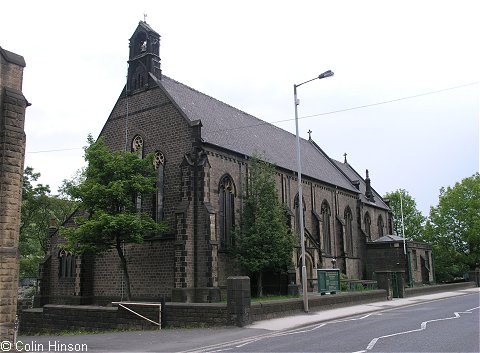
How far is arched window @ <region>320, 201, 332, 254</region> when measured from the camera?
136 ft

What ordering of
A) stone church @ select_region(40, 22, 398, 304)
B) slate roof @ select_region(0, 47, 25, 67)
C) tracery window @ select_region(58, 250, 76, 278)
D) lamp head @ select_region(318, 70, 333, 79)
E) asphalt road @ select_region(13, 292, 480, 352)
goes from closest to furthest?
asphalt road @ select_region(13, 292, 480, 352) → slate roof @ select_region(0, 47, 25, 67) → lamp head @ select_region(318, 70, 333, 79) → stone church @ select_region(40, 22, 398, 304) → tracery window @ select_region(58, 250, 76, 278)

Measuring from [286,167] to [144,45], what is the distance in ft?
44.2

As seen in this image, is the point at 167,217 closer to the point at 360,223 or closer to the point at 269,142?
the point at 269,142

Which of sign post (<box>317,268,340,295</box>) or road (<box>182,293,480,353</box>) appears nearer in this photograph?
road (<box>182,293,480,353</box>)

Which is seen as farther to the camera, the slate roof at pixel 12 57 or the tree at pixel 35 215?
the tree at pixel 35 215

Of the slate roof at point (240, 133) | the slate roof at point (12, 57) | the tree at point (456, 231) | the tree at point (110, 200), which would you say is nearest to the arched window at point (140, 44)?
the slate roof at point (240, 133)

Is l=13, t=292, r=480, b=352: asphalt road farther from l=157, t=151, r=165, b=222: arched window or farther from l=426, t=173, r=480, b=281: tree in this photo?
l=426, t=173, r=480, b=281: tree

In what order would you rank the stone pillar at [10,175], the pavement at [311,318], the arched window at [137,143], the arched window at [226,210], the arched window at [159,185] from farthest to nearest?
the arched window at [137,143]
the arched window at [226,210]
the arched window at [159,185]
the pavement at [311,318]
the stone pillar at [10,175]

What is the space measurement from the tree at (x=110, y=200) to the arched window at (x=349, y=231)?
936 inches

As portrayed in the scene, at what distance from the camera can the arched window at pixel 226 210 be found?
29594mm

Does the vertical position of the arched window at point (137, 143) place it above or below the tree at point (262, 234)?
above

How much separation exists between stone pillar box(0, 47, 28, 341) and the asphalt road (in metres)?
1.50

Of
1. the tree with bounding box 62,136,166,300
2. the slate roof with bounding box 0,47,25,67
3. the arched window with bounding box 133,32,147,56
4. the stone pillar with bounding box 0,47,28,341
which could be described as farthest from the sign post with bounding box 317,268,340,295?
the slate roof with bounding box 0,47,25,67

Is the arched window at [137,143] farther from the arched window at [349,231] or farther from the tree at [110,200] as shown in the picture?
the arched window at [349,231]
